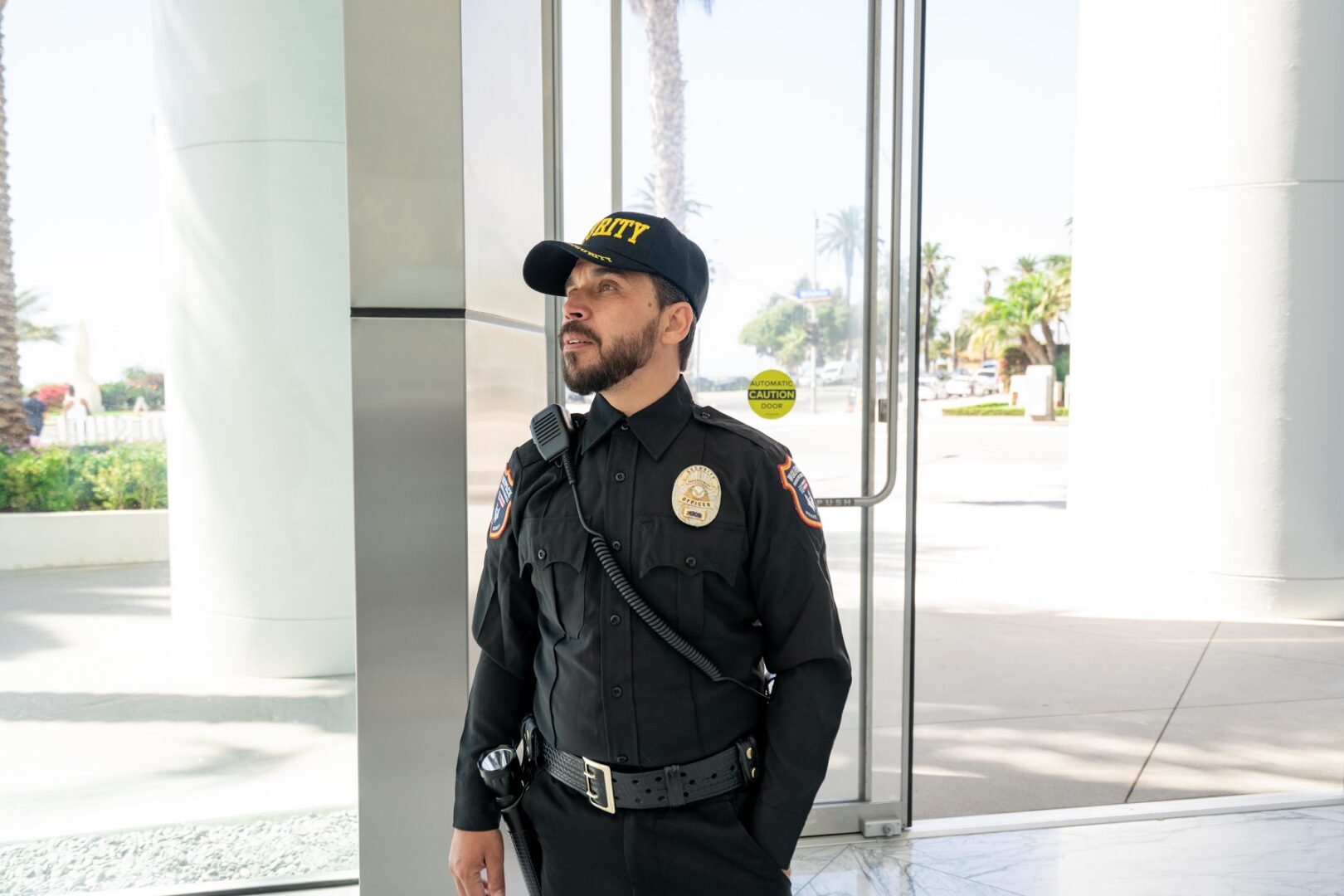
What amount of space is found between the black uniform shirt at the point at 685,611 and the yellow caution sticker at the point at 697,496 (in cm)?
1

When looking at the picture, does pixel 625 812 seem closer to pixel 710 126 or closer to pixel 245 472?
pixel 245 472

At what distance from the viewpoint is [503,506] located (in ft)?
5.46

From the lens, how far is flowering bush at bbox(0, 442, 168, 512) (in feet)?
7.79

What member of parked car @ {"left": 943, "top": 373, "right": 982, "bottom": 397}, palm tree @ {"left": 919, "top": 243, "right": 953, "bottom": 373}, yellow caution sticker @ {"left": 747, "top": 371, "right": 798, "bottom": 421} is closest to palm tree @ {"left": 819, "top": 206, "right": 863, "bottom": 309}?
yellow caution sticker @ {"left": 747, "top": 371, "right": 798, "bottom": 421}

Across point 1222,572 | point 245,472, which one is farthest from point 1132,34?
point 245,472

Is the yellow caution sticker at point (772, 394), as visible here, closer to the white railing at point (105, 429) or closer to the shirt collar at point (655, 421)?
the shirt collar at point (655, 421)

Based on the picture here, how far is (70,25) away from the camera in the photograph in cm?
241

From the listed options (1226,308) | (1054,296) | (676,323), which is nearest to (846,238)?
(676,323)

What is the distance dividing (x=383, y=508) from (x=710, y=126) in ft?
5.00

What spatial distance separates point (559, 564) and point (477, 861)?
52 centimetres

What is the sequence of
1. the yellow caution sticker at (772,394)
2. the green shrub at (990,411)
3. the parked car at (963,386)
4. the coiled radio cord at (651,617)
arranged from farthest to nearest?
the parked car at (963,386) < the green shrub at (990,411) < the yellow caution sticker at (772,394) < the coiled radio cord at (651,617)

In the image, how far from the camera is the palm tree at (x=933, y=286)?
4959 cm

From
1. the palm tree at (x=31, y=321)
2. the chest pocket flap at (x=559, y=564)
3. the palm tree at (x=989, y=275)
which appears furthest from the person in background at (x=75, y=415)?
the palm tree at (x=989, y=275)

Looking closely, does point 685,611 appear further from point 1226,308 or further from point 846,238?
point 1226,308
